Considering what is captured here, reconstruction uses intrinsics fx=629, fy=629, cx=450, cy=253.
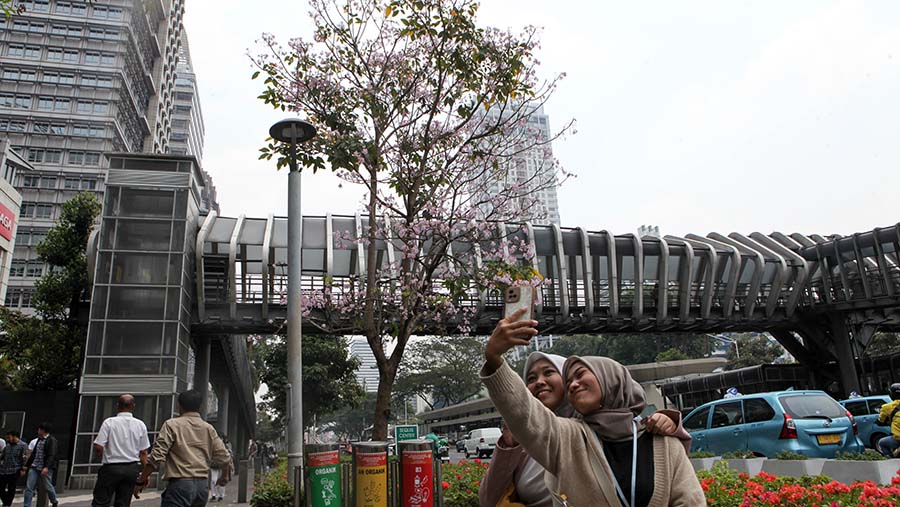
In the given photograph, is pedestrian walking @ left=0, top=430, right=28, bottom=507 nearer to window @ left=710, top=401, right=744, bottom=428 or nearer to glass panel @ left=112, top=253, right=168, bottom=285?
glass panel @ left=112, top=253, right=168, bottom=285

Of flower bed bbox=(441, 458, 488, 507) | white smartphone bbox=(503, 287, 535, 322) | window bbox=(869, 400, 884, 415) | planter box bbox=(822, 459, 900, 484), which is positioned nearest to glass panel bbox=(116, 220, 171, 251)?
flower bed bbox=(441, 458, 488, 507)

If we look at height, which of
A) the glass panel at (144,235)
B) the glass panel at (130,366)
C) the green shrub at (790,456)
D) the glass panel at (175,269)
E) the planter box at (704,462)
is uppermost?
the glass panel at (144,235)

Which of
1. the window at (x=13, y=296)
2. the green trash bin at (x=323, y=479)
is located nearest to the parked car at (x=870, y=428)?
the green trash bin at (x=323, y=479)

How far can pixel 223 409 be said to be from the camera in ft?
104

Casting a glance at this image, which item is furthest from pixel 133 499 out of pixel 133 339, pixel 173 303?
pixel 173 303

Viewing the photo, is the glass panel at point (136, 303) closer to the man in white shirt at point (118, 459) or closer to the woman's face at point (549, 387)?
the man in white shirt at point (118, 459)

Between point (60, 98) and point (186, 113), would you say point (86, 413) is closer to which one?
point (60, 98)

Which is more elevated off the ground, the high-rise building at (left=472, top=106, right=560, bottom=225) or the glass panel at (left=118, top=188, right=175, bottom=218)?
the glass panel at (left=118, top=188, right=175, bottom=218)

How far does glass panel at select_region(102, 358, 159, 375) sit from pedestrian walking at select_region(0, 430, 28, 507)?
7343mm

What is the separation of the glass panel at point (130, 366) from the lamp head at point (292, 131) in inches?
480

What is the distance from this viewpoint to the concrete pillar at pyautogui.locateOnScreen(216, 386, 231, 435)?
A: 99.5 ft

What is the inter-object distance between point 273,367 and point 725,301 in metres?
22.6

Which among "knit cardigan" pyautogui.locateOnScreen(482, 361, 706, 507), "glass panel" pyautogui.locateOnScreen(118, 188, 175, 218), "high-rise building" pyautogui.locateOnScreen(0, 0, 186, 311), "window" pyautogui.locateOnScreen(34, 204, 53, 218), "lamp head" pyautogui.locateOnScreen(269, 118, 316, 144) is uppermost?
"high-rise building" pyautogui.locateOnScreen(0, 0, 186, 311)

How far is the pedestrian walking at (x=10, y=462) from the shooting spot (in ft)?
33.5
